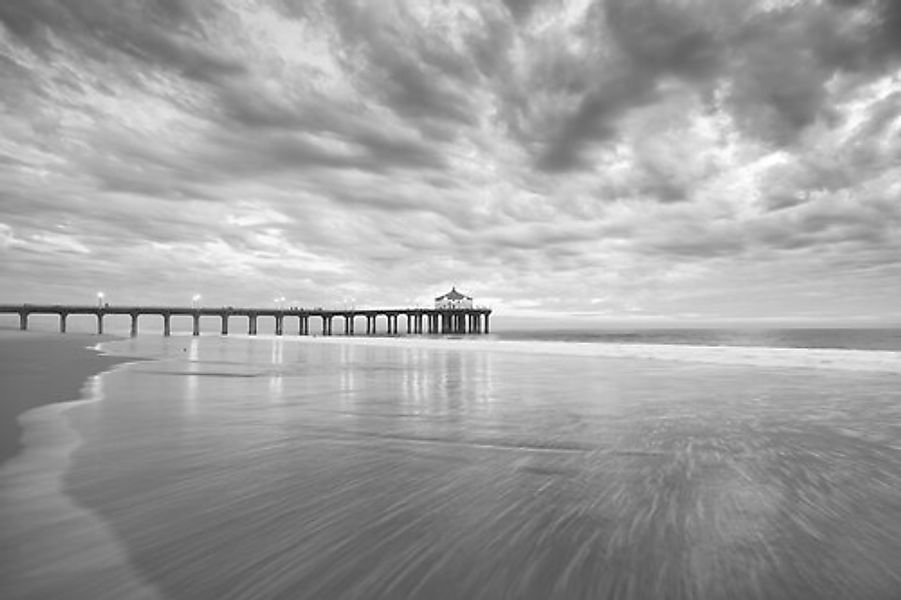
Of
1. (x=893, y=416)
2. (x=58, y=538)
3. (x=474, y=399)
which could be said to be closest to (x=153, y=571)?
(x=58, y=538)

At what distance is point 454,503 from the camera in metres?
5.01

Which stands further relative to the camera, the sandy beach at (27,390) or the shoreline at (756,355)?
the shoreline at (756,355)

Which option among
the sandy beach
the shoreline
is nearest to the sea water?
the sandy beach

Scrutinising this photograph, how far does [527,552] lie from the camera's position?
3.77 metres

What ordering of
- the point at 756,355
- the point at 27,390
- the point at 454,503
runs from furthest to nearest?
1. the point at 756,355
2. the point at 27,390
3. the point at 454,503

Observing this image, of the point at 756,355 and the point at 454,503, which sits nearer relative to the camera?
the point at 454,503

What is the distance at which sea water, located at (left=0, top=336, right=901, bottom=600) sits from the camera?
3324mm

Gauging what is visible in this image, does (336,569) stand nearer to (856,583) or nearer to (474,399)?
(856,583)

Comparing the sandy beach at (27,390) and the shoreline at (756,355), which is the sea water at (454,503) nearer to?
the sandy beach at (27,390)

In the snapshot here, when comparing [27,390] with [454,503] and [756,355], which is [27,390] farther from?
[756,355]

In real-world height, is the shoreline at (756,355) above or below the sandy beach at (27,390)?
below

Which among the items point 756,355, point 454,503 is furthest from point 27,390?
point 756,355

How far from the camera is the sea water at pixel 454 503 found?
332 centimetres

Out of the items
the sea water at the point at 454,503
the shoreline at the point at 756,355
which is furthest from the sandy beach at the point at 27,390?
the shoreline at the point at 756,355
